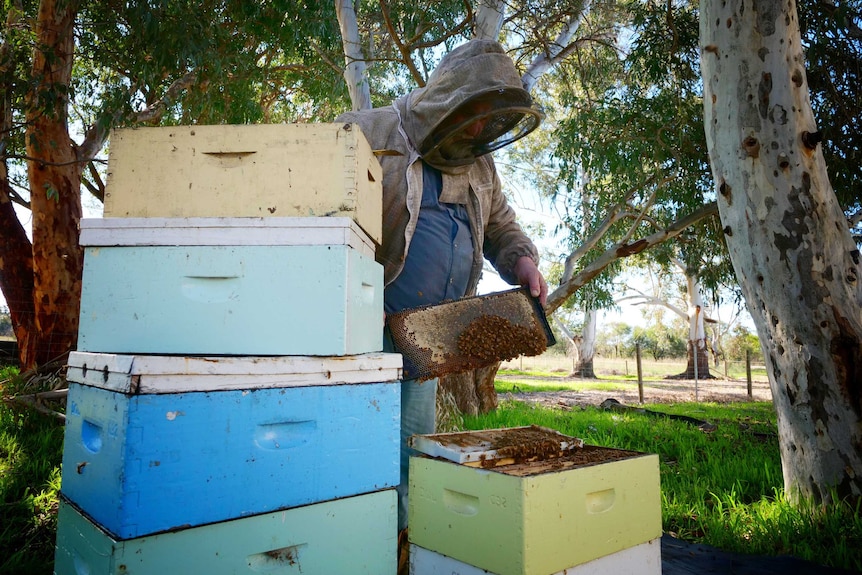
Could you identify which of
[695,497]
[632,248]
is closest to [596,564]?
[695,497]

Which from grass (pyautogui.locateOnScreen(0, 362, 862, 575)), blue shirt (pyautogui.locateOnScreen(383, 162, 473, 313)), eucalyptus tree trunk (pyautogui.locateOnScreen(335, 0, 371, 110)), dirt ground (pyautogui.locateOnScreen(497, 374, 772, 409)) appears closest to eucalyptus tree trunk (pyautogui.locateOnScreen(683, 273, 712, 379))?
dirt ground (pyautogui.locateOnScreen(497, 374, 772, 409))

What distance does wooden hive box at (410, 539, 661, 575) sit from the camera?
1474 mm

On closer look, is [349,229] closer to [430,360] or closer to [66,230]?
[430,360]

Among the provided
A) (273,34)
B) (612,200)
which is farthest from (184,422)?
(612,200)

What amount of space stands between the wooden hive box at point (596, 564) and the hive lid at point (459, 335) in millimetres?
592

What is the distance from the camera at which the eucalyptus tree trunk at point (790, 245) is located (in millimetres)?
2621

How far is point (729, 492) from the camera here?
3.06 meters

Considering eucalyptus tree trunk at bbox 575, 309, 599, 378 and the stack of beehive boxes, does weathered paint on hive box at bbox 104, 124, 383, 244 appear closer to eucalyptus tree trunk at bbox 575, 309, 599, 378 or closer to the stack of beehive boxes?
the stack of beehive boxes

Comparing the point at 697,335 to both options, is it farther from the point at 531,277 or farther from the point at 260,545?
the point at 260,545

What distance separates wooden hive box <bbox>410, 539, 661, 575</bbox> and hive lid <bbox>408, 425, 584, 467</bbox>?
0.27 m

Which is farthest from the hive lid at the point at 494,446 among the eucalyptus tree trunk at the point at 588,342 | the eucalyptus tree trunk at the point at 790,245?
the eucalyptus tree trunk at the point at 588,342

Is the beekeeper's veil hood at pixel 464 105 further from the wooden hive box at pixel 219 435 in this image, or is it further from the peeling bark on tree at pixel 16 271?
the peeling bark on tree at pixel 16 271

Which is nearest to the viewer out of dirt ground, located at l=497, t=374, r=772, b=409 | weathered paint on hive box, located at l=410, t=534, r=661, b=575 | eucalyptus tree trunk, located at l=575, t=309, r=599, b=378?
weathered paint on hive box, located at l=410, t=534, r=661, b=575

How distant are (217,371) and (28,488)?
6.86 feet
